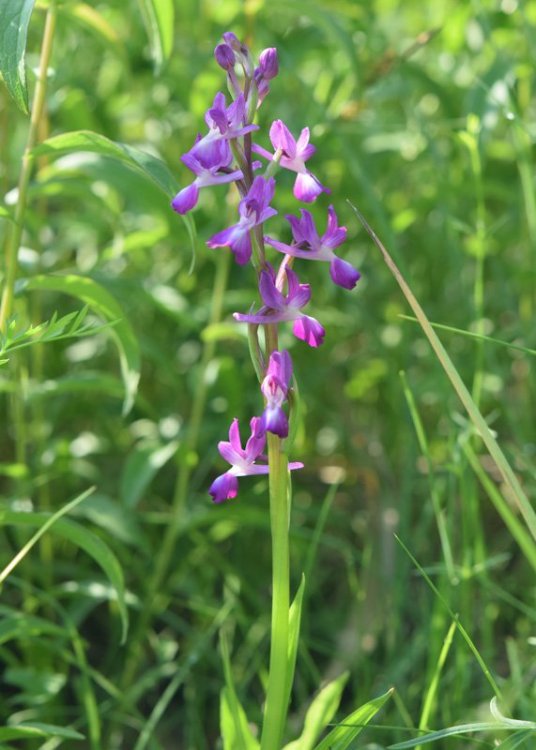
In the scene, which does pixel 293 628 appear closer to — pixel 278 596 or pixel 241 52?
pixel 278 596

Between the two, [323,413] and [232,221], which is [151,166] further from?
[323,413]

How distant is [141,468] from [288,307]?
889 millimetres

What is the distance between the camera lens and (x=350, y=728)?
1.20 m

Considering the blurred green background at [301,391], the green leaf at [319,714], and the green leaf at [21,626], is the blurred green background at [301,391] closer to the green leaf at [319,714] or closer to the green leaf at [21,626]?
the green leaf at [21,626]

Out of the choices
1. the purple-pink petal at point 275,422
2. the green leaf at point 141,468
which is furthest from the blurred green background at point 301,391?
the purple-pink petal at point 275,422

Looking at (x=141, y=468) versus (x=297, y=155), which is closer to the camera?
(x=297, y=155)

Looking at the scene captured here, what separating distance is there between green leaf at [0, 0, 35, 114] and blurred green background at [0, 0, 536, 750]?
0.46 meters

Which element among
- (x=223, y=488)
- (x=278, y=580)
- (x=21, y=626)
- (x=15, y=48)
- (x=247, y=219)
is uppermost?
(x=15, y=48)

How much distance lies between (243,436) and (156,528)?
→ 10.8 inches

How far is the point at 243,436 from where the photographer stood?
2.22 m

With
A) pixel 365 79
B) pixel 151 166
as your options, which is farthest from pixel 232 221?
pixel 151 166

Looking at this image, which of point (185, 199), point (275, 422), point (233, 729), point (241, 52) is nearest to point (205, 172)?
point (185, 199)

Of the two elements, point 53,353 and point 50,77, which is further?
point 53,353

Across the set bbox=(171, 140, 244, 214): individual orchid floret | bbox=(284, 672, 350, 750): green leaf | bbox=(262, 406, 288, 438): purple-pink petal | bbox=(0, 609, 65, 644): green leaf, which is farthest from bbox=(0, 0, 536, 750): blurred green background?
bbox=(171, 140, 244, 214): individual orchid floret
